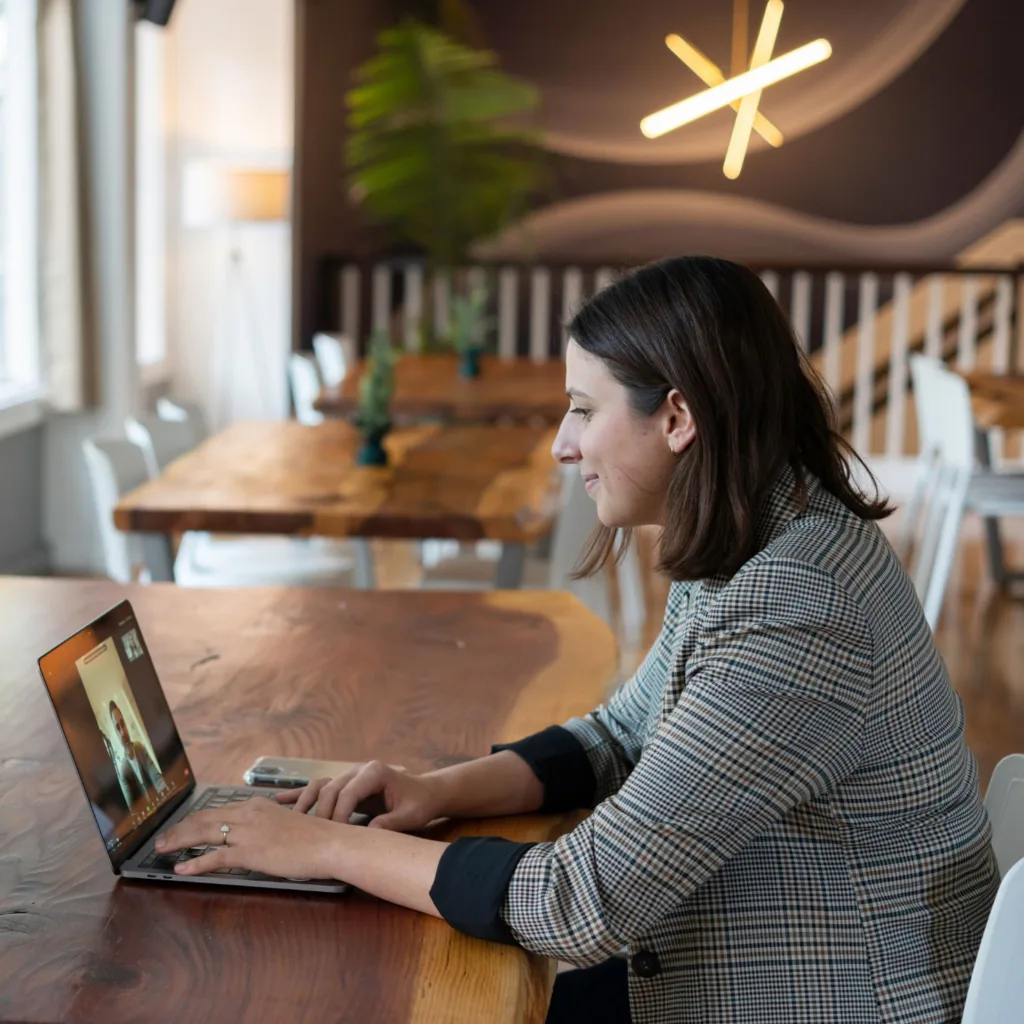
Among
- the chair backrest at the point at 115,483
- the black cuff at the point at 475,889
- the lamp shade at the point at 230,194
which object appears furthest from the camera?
the lamp shade at the point at 230,194

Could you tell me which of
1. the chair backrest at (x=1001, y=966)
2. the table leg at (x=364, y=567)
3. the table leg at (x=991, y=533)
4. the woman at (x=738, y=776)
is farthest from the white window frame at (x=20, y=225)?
the chair backrest at (x=1001, y=966)

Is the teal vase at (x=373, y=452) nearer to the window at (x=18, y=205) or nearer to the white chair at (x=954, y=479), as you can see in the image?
the white chair at (x=954, y=479)

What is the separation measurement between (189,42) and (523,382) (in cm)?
301

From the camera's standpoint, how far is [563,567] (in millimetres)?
3088

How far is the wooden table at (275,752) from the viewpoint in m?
1.02

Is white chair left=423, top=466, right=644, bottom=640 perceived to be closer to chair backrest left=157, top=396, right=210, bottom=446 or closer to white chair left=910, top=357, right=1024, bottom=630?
chair backrest left=157, top=396, right=210, bottom=446

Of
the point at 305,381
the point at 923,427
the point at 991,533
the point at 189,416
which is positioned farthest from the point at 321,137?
the point at 991,533

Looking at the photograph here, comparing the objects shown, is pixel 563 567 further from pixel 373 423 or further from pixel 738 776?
pixel 738 776

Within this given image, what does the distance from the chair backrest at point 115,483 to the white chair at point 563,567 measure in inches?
27.1

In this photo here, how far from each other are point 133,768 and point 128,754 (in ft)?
0.04

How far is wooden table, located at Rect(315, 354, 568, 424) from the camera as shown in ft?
14.9

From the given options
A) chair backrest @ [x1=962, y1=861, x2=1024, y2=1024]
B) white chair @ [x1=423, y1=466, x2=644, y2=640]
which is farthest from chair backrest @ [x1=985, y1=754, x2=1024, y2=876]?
white chair @ [x1=423, y1=466, x2=644, y2=640]

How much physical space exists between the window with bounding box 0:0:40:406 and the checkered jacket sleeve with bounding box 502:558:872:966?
4134 millimetres

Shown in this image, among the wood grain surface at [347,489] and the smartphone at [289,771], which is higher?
the smartphone at [289,771]
